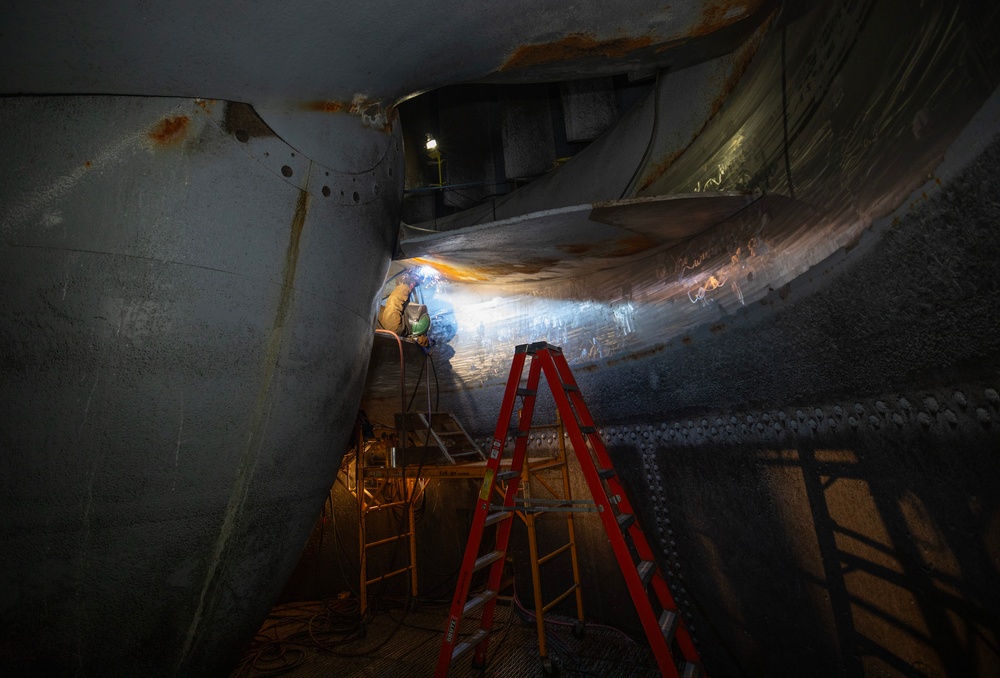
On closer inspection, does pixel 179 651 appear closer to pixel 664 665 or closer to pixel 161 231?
pixel 161 231

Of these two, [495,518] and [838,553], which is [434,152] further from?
[838,553]

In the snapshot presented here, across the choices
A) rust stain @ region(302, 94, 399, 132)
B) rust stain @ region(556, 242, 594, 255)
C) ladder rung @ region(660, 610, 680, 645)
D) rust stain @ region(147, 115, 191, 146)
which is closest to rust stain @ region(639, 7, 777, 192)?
rust stain @ region(556, 242, 594, 255)

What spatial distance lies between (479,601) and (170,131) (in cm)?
319

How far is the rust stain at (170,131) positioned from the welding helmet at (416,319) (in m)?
2.95

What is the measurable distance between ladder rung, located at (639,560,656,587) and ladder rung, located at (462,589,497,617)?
43.3 inches

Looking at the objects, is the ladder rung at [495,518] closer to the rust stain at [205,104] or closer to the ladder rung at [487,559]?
the ladder rung at [487,559]

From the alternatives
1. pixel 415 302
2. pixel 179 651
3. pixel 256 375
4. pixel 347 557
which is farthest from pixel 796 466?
pixel 347 557

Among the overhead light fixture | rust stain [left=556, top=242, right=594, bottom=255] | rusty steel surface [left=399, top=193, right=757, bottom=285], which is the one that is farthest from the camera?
the overhead light fixture

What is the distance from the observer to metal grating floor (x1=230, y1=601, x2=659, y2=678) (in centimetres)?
369

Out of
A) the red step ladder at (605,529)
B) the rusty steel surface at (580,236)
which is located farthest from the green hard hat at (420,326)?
the red step ladder at (605,529)

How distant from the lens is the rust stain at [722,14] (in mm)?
2145

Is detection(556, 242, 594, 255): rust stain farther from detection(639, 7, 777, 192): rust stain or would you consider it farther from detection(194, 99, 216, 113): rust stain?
detection(194, 99, 216, 113): rust stain

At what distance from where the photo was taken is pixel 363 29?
1889mm

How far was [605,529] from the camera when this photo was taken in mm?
2912
